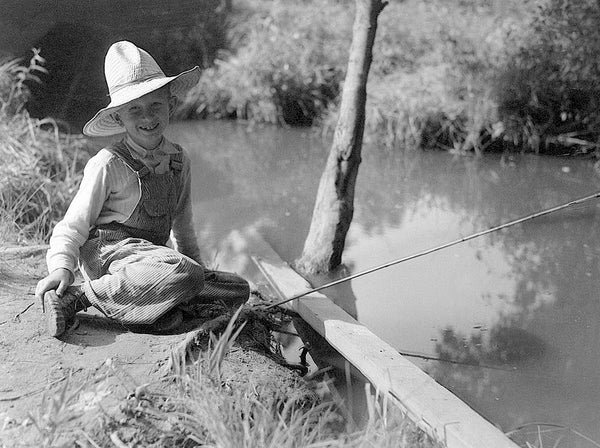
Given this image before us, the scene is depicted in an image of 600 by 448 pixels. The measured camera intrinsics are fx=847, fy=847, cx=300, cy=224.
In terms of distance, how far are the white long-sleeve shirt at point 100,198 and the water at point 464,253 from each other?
1.41 m

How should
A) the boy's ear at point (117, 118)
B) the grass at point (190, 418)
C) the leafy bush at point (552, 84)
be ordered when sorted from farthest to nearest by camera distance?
the leafy bush at point (552, 84) → the boy's ear at point (117, 118) → the grass at point (190, 418)

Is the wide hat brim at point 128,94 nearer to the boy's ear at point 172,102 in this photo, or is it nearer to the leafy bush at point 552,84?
the boy's ear at point 172,102

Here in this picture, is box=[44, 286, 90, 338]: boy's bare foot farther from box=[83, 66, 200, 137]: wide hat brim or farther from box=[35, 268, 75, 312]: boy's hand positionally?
box=[83, 66, 200, 137]: wide hat brim

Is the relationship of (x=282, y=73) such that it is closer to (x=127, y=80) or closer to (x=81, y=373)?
(x=127, y=80)

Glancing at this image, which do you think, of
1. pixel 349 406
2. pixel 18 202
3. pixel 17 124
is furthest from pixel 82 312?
pixel 17 124

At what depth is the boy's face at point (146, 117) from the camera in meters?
3.25

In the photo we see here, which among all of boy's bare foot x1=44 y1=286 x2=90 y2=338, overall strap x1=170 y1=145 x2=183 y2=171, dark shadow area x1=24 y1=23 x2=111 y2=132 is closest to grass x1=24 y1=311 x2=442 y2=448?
boy's bare foot x1=44 y1=286 x2=90 y2=338

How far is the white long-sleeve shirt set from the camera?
3174 millimetres

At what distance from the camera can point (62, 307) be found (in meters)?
3.08

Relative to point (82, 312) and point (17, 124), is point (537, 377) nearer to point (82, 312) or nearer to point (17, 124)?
point (82, 312)

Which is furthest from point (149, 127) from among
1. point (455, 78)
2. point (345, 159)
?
point (455, 78)

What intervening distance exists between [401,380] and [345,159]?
2014mm

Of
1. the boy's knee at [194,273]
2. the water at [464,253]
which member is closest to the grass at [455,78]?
the water at [464,253]

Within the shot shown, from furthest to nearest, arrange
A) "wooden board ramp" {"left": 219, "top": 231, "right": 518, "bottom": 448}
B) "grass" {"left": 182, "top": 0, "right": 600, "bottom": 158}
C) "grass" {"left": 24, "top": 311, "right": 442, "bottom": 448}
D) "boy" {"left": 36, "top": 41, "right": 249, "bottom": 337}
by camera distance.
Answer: "grass" {"left": 182, "top": 0, "right": 600, "bottom": 158} → "boy" {"left": 36, "top": 41, "right": 249, "bottom": 337} → "wooden board ramp" {"left": 219, "top": 231, "right": 518, "bottom": 448} → "grass" {"left": 24, "top": 311, "right": 442, "bottom": 448}
